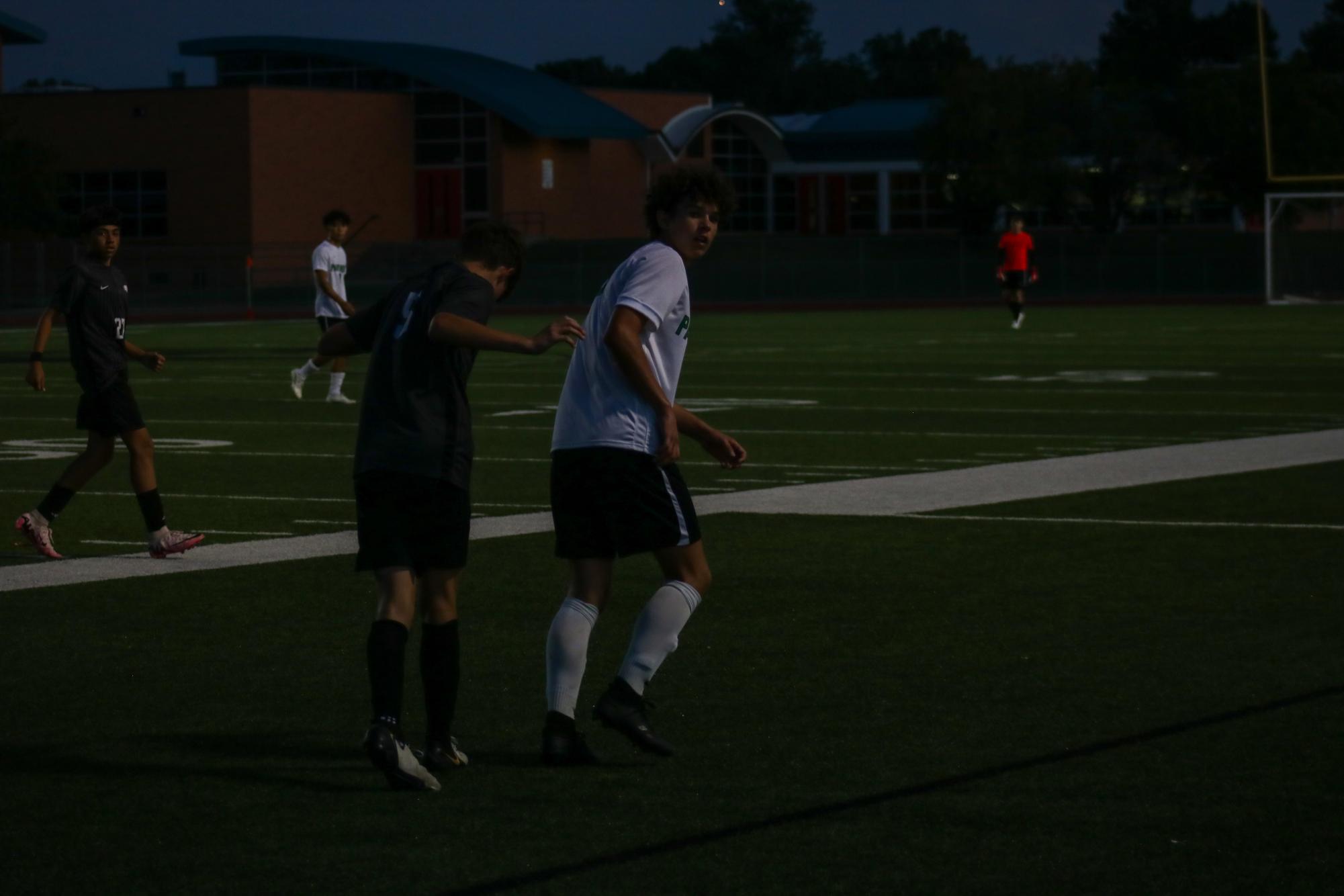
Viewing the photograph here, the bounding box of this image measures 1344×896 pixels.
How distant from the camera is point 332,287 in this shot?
2130cm

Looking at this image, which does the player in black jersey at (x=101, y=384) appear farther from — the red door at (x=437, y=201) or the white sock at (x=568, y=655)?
the red door at (x=437, y=201)

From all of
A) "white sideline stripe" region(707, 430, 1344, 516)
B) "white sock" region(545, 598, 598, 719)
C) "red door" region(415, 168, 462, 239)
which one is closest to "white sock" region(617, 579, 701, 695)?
"white sock" region(545, 598, 598, 719)

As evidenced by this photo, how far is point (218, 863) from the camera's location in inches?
214

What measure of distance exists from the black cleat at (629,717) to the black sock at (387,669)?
0.61 m

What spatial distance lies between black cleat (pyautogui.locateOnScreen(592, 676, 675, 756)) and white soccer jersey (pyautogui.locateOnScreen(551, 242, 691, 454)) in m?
0.70

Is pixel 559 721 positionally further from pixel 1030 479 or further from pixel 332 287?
pixel 332 287

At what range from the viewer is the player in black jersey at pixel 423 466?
20.4 feet

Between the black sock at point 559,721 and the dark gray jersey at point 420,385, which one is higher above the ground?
the dark gray jersey at point 420,385

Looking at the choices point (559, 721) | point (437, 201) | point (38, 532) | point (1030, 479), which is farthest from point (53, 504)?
point (437, 201)

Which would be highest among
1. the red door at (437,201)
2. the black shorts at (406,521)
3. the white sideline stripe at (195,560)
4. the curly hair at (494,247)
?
the red door at (437,201)

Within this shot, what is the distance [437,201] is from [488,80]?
3.84 metres

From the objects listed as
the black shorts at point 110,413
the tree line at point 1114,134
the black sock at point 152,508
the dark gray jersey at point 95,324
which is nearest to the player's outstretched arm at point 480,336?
the black sock at point 152,508

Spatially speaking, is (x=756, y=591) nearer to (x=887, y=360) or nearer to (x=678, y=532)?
(x=678, y=532)

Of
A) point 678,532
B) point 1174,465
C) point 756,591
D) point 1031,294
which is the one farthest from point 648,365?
point 1031,294
